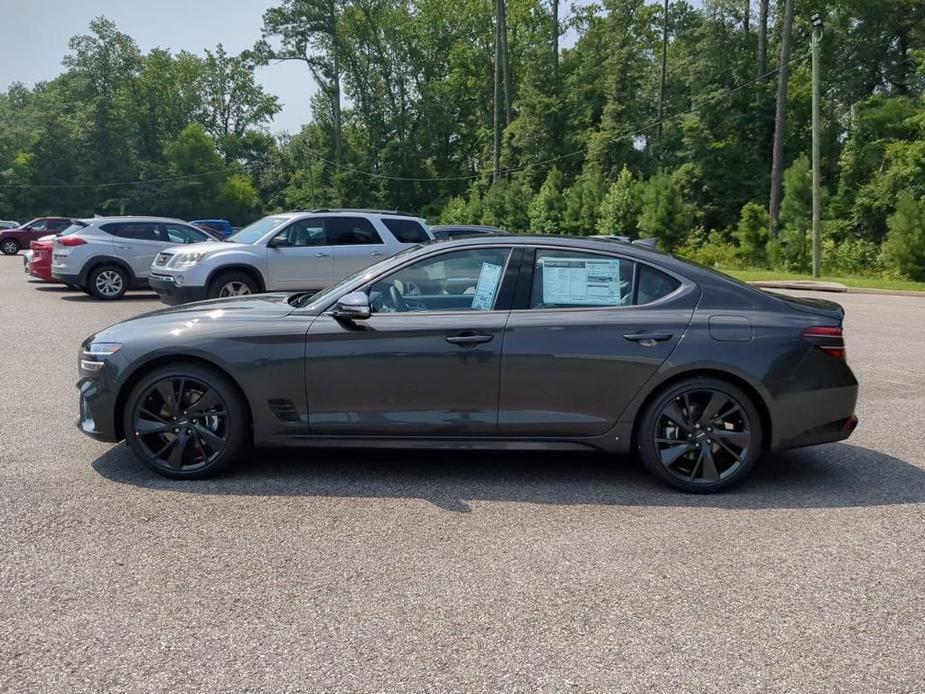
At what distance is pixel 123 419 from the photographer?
18.0 ft

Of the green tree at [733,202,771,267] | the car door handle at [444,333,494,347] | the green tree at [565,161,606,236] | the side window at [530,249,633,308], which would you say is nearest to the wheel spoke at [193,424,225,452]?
the car door handle at [444,333,494,347]

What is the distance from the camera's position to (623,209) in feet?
132

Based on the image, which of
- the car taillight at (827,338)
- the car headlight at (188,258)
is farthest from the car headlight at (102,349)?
the car headlight at (188,258)

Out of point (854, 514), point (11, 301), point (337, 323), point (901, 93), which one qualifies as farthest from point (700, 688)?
point (901, 93)

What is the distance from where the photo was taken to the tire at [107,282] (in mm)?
17375

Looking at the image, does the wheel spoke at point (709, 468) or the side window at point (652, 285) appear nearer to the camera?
the wheel spoke at point (709, 468)

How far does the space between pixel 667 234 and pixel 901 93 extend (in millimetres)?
21013

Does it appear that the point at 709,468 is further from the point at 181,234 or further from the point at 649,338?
the point at 181,234

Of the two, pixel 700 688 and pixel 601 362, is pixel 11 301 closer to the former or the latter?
pixel 601 362

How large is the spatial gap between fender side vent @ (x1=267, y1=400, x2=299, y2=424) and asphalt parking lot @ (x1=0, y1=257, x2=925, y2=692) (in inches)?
15.9

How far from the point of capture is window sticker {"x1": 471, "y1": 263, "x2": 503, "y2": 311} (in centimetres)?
550

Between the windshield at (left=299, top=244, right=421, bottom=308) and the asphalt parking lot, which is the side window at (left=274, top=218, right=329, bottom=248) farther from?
the windshield at (left=299, top=244, right=421, bottom=308)

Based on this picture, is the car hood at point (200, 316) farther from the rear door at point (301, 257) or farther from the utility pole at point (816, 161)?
the utility pole at point (816, 161)

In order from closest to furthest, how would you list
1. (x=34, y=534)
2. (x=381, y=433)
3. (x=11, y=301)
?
(x=34, y=534) → (x=381, y=433) → (x=11, y=301)
